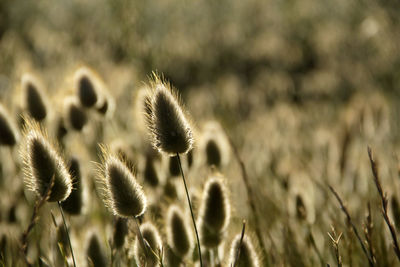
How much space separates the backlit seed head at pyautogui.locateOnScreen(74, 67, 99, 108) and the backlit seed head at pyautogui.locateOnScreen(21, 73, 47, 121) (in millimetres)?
165

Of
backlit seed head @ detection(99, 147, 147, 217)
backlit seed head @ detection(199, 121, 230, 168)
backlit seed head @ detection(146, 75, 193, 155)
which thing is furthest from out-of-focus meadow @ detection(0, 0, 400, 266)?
backlit seed head @ detection(99, 147, 147, 217)

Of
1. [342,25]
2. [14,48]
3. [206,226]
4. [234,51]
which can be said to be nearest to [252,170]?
[206,226]

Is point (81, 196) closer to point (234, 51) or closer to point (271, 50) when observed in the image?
point (271, 50)

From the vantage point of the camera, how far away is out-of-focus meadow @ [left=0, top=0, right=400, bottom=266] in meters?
1.94

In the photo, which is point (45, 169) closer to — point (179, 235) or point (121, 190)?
point (121, 190)

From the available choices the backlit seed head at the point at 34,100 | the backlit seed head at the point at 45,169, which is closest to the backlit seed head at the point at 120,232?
the backlit seed head at the point at 45,169

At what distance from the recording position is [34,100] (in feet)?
6.61

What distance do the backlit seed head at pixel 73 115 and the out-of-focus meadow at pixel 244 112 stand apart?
2 centimetres

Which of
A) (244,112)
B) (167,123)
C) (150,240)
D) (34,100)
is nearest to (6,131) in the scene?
(34,100)

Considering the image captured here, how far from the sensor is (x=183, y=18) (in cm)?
1037

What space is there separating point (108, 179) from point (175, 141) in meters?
0.21

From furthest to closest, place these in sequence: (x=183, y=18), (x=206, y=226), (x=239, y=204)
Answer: (x=183, y=18) < (x=239, y=204) < (x=206, y=226)

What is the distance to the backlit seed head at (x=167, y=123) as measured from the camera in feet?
4.11

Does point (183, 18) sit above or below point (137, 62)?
above
